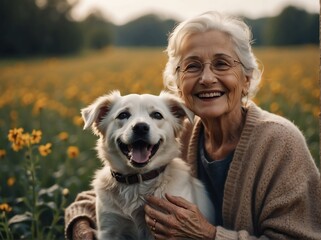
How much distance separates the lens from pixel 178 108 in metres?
3.15

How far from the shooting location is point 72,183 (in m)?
4.24

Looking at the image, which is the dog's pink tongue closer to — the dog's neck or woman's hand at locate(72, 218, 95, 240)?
the dog's neck

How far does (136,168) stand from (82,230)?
646mm

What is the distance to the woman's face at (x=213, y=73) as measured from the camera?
300 centimetres

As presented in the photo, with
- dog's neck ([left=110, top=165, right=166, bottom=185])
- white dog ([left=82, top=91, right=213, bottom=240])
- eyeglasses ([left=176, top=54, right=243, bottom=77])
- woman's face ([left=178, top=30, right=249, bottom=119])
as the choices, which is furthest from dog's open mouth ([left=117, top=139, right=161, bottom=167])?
eyeglasses ([left=176, top=54, right=243, bottom=77])

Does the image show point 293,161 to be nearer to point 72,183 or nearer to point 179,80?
point 179,80

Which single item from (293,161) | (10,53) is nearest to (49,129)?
(293,161)

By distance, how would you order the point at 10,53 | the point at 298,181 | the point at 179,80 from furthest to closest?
1. the point at 10,53
2. the point at 179,80
3. the point at 298,181

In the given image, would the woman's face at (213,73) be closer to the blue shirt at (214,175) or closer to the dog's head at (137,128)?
the dog's head at (137,128)

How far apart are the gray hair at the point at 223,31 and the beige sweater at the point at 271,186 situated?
1.19ft

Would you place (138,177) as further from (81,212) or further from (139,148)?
(81,212)

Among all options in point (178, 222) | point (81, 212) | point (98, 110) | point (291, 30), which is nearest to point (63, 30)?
point (291, 30)

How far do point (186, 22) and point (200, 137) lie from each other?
836mm

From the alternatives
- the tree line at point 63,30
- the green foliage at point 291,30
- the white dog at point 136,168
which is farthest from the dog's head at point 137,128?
the green foliage at point 291,30
